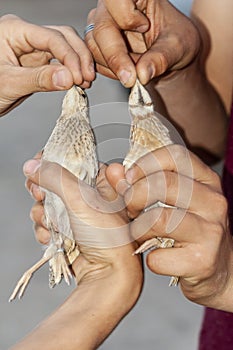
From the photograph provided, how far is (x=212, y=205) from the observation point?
3.16 ft

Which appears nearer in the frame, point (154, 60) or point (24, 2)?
point (154, 60)

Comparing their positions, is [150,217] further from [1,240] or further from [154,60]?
[1,240]


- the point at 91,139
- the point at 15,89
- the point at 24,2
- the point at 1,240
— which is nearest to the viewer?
the point at 91,139

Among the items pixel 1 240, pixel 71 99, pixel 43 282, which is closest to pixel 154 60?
pixel 71 99

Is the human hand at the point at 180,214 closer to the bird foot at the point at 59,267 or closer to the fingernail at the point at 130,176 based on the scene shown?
the fingernail at the point at 130,176

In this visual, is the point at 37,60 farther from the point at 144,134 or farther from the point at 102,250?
the point at 102,250

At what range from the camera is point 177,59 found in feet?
4.19

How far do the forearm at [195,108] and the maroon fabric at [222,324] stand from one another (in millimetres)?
A: 166

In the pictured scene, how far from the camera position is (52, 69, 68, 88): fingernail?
3.54 ft

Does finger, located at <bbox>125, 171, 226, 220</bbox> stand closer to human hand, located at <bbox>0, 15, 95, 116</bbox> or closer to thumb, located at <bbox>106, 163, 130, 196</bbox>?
thumb, located at <bbox>106, 163, 130, 196</bbox>

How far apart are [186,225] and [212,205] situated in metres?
0.05

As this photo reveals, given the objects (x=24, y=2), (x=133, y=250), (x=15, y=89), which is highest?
(x=15, y=89)

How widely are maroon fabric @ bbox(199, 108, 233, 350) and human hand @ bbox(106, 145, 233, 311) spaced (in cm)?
35

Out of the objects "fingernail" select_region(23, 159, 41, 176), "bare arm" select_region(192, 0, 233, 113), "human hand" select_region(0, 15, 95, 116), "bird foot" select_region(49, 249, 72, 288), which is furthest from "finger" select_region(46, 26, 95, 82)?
"bare arm" select_region(192, 0, 233, 113)
